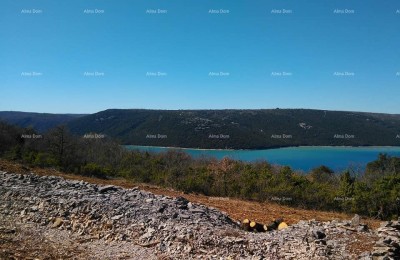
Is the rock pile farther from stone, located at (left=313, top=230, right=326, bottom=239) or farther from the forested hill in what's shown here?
the forested hill

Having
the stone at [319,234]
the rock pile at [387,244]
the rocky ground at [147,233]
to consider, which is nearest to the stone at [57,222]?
the rocky ground at [147,233]

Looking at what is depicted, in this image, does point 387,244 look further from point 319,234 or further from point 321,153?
point 321,153

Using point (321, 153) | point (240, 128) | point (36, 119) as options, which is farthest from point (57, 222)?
point (36, 119)

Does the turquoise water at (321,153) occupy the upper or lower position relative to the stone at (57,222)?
lower

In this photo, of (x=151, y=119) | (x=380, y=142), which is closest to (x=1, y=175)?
(x=151, y=119)

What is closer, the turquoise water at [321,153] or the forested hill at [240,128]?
the turquoise water at [321,153]

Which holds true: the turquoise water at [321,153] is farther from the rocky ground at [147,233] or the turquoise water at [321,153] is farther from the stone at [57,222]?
the stone at [57,222]

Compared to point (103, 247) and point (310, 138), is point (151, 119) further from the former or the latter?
point (103, 247)
